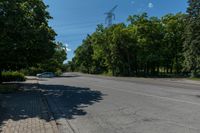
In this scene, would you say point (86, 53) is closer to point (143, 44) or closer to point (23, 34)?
point (143, 44)

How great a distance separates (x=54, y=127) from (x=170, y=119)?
3.61 metres

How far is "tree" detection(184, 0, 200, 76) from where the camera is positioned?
139ft

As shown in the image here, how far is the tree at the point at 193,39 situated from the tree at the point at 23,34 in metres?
25.5

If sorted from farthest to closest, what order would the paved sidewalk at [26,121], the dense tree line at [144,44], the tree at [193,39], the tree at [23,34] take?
the dense tree line at [144,44], the tree at [193,39], the tree at [23,34], the paved sidewalk at [26,121]

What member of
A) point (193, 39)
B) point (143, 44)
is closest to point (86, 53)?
point (143, 44)

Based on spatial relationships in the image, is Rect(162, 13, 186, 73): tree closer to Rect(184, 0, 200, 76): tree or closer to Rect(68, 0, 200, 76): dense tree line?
Rect(68, 0, 200, 76): dense tree line

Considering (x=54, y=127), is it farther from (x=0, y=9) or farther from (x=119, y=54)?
(x=119, y=54)

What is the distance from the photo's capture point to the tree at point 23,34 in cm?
1839

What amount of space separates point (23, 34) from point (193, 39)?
32.1 m

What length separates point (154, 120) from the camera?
8.69 m

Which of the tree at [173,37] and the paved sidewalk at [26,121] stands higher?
the tree at [173,37]

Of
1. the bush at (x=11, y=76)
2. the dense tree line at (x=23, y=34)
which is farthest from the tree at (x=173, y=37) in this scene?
the dense tree line at (x=23, y=34)

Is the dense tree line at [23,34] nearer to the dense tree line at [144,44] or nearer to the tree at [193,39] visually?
the tree at [193,39]

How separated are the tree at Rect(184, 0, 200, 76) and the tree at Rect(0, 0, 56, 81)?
25.5 meters
